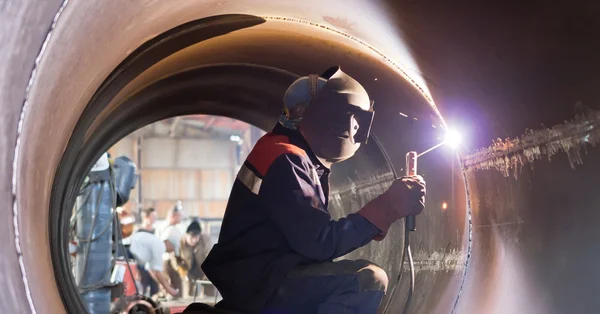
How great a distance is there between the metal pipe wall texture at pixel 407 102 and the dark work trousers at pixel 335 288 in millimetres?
118

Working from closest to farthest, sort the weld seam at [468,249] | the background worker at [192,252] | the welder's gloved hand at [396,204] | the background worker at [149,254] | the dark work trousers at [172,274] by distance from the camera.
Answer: the welder's gloved hand at [396,204]
the weld seam at [468,249]
the background worker at [149,254]
the background worker at [192,252]
the dark work trousers at [172,274]

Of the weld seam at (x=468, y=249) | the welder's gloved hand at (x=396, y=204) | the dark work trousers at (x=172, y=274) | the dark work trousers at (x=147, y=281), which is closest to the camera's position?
the welder's gloved hand at (x=396, y=204)

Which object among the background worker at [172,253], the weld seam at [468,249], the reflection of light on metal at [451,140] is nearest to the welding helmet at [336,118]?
the reflection of light on metal at [451,140]

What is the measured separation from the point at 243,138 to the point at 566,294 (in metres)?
11.9

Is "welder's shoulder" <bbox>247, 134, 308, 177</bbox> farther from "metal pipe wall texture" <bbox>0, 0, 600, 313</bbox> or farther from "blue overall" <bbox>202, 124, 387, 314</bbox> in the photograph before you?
"metal pipe wall texture" <bbox>0, 0, 600, 313</bbox>

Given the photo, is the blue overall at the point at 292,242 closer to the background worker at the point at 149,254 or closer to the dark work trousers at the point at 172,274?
the background worker at the point at 149,254

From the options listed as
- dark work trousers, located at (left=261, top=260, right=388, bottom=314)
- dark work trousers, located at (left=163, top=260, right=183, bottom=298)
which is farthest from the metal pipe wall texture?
dark work trousers, located at (left=163, top=260, right=183, bottom=298)

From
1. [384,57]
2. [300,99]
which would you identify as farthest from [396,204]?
[384,57]

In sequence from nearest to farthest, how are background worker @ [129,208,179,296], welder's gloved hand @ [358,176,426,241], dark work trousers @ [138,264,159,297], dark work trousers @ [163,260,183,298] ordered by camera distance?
welder's gloved hand @ [358,176,426,241], background worker @ [129,208,179,296], dark work trousers @ [138,264,159,297], dark work trousers @ [163,260,183,298]

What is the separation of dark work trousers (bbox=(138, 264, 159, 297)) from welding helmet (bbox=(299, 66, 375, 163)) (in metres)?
6.27

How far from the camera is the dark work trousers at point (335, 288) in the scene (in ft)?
6.44

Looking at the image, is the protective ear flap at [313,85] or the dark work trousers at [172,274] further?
the dark work trousers at [172,274]

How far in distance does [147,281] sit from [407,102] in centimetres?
661

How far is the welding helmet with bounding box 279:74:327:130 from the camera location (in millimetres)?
2121
